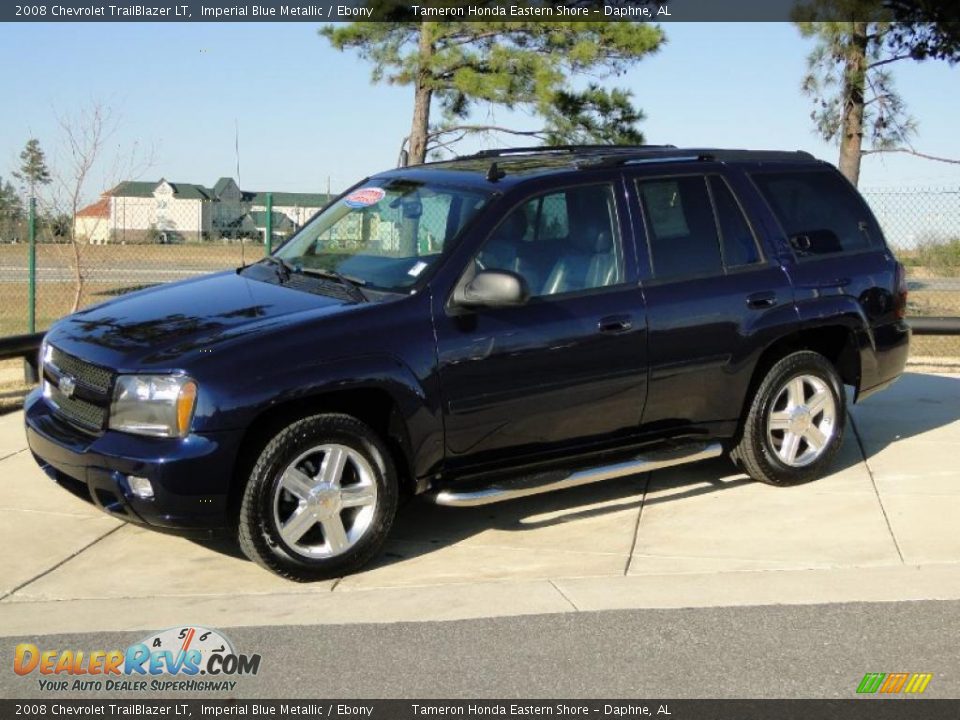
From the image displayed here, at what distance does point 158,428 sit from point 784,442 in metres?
3.67

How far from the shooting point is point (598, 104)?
18391mm

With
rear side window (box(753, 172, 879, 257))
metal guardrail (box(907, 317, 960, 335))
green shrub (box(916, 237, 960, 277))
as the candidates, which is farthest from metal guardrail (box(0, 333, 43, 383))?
green shrub (box(916, 237, 960, 277))

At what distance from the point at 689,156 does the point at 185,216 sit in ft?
73.6

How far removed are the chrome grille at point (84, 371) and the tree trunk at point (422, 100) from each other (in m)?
12.4

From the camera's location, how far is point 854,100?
19359 mm

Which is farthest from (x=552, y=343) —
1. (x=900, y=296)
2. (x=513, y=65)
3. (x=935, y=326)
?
(x=513, y=65)

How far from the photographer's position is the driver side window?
20.4 feet

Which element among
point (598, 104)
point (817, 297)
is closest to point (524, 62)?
point (598, 104)

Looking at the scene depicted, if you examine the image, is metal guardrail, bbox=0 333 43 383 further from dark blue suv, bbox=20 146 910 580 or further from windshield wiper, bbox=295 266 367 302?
windshield wiper, bbox=295 266 367 302

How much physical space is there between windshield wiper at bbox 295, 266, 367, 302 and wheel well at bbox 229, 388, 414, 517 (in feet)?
1.64

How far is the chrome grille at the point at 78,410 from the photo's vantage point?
219 inches

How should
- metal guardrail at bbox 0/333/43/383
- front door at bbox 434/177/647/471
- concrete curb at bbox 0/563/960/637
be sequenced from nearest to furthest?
concrete curb at bbox 0/563/960/637 → front door at bbox 434/177/647/471 → metal guardrail at bbox 0/333/43/383

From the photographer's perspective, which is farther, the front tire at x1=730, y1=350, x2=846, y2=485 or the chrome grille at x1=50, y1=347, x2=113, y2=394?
the front tire at x1=730, y1=350, x2=846, y2=485

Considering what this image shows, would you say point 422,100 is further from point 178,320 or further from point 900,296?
point 178,320
